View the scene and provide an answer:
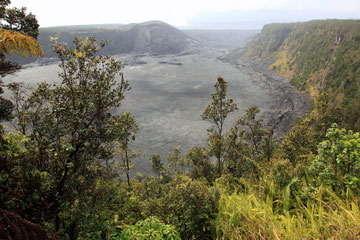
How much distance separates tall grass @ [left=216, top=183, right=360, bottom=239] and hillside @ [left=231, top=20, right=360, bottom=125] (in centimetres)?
4323

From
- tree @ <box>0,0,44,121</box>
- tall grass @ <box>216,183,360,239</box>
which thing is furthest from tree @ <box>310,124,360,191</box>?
tree @ <box>0,0,44,121</box>

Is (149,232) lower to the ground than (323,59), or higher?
lower

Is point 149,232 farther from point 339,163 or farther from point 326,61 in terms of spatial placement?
point 326,61

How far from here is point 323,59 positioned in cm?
7406

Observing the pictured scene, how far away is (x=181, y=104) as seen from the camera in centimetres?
7212

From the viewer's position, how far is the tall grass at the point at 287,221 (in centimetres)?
394

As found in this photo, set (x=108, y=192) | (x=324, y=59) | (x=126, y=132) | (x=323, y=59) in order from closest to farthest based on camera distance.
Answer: (x=126, y=132)
(x=108, y=192)
(x=324, y=59)
(x=323, y=59)

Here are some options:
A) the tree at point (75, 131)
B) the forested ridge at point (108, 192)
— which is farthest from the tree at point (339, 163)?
the tree at point (75, 131)

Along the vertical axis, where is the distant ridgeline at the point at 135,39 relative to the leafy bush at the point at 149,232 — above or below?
above

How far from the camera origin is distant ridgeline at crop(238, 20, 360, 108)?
56.3 metres

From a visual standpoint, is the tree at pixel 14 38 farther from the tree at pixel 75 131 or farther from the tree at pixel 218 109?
the tree at pixel 218 109

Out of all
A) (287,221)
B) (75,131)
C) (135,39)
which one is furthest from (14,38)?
(135,39)

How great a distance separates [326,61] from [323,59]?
237 cm

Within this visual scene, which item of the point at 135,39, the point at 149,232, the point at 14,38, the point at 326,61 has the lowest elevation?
the point at 149,232
